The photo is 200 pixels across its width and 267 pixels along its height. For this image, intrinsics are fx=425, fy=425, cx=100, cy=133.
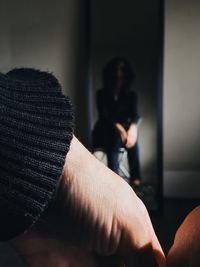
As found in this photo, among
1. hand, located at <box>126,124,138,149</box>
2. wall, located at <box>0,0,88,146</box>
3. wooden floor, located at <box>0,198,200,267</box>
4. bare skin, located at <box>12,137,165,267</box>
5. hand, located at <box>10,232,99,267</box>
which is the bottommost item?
wooden floor, located at <box>0,198,200,267</box>

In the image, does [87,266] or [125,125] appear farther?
[125,125]

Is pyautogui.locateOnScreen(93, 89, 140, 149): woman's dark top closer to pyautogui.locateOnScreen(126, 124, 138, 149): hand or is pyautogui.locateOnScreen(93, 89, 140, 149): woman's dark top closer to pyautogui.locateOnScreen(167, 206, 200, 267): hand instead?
pyautogui.locateOnScreen(126, 124, 138, 149): hand

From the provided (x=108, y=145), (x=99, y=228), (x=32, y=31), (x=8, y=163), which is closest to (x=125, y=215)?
(x=99, y=228)

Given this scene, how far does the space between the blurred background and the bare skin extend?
1489 millimetres

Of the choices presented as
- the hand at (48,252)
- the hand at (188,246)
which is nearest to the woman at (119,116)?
the hand at (48,252)

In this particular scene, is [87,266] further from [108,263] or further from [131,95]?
[131,95]

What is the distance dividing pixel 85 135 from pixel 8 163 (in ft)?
6.10

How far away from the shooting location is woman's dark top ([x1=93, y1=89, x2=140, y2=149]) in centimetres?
205

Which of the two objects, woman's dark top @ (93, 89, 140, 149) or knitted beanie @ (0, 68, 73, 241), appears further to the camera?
woman's dark top @ (93, 89, 140, 149)

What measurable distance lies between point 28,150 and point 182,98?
5.97ft

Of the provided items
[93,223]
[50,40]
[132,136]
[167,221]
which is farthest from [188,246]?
[50,40]

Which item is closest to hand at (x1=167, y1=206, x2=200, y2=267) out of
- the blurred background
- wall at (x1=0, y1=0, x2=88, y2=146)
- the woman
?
the blurred background

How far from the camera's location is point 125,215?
420 mm

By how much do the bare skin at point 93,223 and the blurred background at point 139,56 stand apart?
149cm
